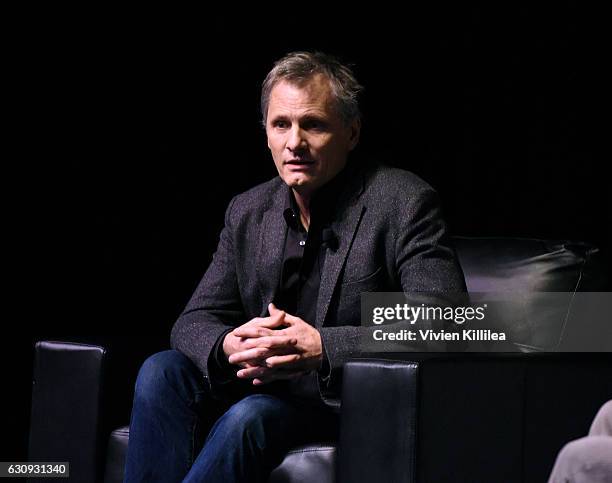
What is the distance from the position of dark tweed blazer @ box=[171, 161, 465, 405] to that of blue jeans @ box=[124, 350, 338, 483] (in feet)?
0.24

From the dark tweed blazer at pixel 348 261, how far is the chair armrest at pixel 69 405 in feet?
0.76

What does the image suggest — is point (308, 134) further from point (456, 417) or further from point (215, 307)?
point (456, 417)

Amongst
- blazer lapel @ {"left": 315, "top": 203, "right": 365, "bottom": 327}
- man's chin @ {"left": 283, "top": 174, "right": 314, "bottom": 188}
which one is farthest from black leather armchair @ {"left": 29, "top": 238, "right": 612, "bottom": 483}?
man's chin @ {"left": 283, "top": 174, "right": 314, "bottom": 188}

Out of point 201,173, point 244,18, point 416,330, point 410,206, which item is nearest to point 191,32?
point 244,18

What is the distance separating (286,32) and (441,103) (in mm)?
603

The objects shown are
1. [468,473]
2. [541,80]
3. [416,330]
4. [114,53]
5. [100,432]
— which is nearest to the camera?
[468,473]

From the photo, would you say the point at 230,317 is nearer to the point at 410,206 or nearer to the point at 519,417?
the point at 410,206

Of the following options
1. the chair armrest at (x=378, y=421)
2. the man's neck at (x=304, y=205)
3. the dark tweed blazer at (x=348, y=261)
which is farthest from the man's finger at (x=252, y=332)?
the man's neck at (x=304, y=205)

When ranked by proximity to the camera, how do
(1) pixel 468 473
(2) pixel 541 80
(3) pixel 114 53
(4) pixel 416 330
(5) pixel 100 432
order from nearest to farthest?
(1) pixel 468 473, (4) pixel 416 330, (5) pixel 100 432, (2) pixel 541 80, (3) pixel 114 53

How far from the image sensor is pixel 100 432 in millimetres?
2658

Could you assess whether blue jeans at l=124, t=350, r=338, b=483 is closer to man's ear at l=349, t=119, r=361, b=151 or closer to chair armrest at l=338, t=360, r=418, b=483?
chair armrest at l=338, t=360, r=418, b=483

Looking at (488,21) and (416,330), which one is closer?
(416,330)

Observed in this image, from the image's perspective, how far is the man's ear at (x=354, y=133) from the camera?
2.68 metres

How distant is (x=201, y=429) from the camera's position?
2.48 metres
